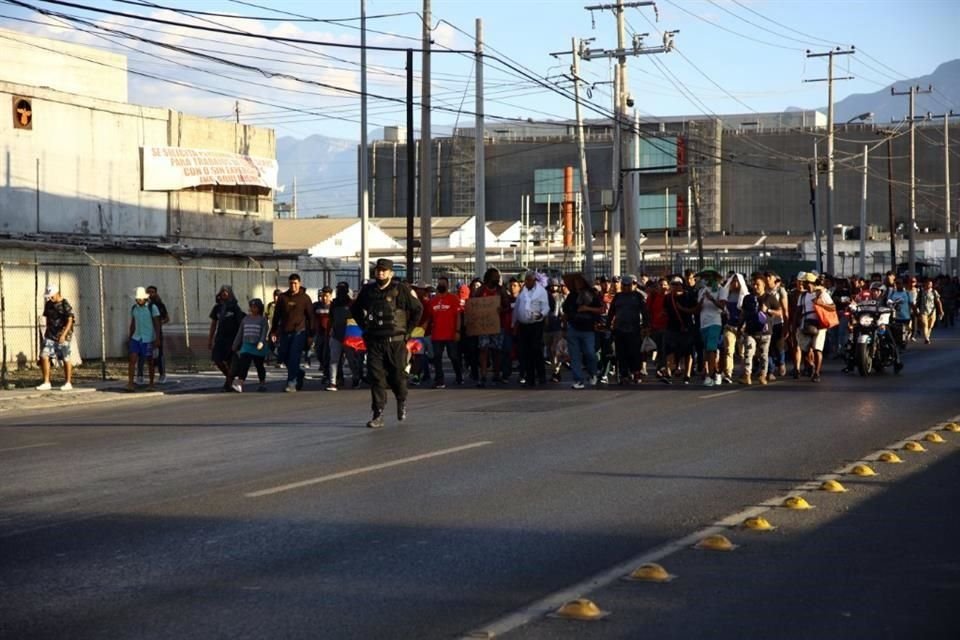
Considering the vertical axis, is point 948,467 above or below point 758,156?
below

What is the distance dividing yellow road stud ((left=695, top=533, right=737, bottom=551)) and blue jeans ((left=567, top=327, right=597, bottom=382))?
1439 cm

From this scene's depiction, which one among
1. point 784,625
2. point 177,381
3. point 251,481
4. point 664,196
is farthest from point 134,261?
point 664,196

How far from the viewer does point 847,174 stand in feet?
327

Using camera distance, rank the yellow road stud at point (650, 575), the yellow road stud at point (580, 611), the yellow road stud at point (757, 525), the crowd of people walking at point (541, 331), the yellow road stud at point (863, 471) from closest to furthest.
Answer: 1. the yellow road stud at point (580, 611)
2. the yellow road stud at point (650, 575)
3. the yellow road stud at point (757, 525)
4. the yellow road stud at point (863, 471)
5. the crowd of people walking at point (541, 331)

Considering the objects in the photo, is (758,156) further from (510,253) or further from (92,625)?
(92,625)

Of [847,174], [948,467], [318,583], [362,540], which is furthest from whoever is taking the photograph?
[847,174]

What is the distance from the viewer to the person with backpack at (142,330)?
76.1ft

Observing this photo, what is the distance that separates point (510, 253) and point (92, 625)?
83.2 metres

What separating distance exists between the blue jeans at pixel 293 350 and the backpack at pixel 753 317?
724 centimetres

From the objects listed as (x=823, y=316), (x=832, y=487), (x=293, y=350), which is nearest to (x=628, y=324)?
(x=823, y=316)

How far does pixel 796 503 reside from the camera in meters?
9.65

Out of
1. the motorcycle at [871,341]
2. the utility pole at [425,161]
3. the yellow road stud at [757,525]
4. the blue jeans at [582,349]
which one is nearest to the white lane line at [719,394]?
the blue jeans at [582,349]

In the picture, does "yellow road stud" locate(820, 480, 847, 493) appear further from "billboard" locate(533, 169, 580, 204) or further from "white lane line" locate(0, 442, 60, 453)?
"billboard" locate(533, 169, 580, 204)

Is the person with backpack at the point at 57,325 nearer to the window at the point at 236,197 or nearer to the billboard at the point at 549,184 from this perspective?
the window at the point at 236,197
